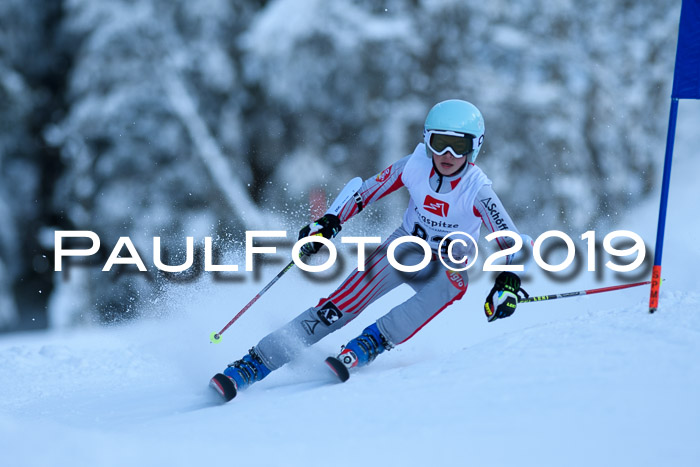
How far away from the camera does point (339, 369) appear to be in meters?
3.74

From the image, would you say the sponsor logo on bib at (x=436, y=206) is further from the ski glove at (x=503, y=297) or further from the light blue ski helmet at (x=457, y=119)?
the ski glove at (x=503, y=297)

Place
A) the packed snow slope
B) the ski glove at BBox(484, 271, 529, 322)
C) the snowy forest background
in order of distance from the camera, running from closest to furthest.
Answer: the packed snow slope, the ski glove at BBox(484, 271, 529, 322), the snowy forest background

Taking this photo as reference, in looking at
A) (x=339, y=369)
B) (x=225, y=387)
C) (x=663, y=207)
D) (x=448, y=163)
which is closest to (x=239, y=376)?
(x=225, y=387)

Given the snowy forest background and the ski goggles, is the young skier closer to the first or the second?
the ski goggles

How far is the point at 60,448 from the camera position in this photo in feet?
7.93

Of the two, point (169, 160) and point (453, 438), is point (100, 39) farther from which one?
point (453, 438)

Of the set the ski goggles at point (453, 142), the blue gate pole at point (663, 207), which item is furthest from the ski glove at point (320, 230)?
the blue gate pole at point (663, 207)

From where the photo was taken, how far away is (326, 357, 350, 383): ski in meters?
3.73

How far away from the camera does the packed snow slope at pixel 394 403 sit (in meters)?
2.40

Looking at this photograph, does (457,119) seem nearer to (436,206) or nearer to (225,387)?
(436,206)

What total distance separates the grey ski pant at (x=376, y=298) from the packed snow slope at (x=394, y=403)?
0.21m

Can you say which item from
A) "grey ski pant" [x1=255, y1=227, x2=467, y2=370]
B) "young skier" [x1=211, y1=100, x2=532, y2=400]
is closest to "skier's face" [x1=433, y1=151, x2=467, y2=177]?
"young skier" [x1=211, y1=100, x2=532, y2=400]

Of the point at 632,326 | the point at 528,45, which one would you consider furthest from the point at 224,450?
the point at 528,45

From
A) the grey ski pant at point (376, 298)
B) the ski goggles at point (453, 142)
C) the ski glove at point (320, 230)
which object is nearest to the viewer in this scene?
the ski goggles at point (453, 142)
